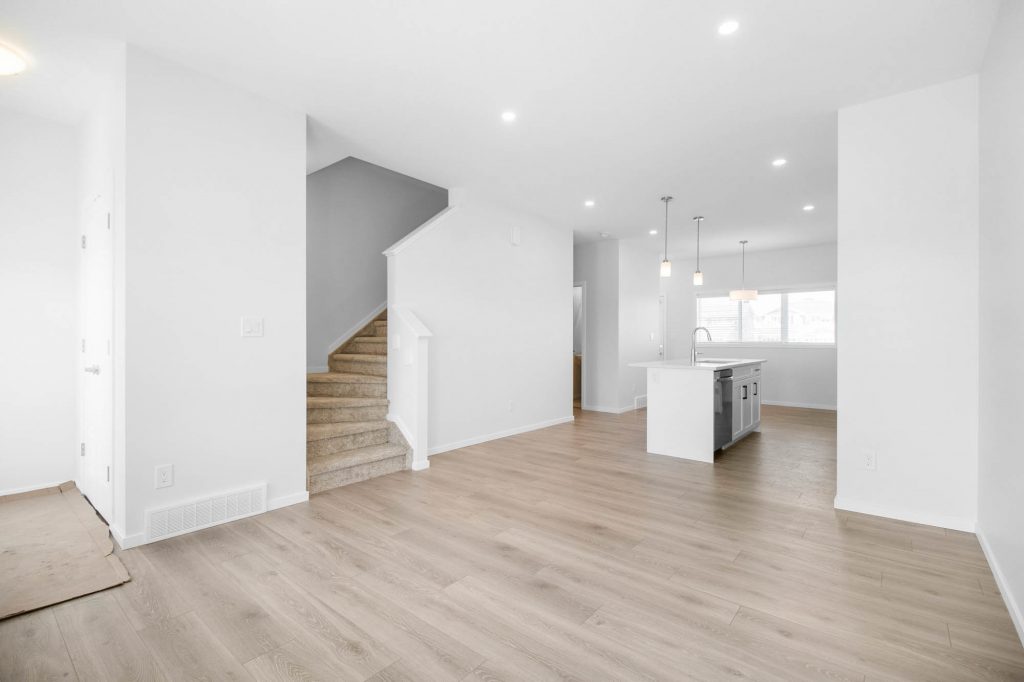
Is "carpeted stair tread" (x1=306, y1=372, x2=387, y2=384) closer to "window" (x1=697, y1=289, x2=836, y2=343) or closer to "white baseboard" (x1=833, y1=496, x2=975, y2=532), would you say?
"white baseboard" (x1=833, y1=496, x2=975, y2=532)

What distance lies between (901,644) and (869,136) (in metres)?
2.96

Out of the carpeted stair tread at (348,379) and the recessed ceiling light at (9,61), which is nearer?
the recessed ceiling light at (9,61)

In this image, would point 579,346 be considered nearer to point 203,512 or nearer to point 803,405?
point 803,405

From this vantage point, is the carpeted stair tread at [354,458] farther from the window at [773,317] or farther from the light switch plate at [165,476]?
the window at [773,317]

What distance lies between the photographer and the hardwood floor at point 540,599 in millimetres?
1737

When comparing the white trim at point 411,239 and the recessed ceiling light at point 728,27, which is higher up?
the recessed ceiling light at point 728,27

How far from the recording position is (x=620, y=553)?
8.61 feet

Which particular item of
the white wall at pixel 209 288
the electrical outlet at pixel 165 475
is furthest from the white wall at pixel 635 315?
the electrical outlet at pixel 165 475

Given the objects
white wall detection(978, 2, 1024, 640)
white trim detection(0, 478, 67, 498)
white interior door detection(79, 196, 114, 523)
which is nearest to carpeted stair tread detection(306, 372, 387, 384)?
white interior door detection(79, 196, 114, 523)

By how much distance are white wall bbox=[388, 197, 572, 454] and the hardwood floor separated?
1.80 meters

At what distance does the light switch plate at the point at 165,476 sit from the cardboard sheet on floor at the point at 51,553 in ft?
1.23

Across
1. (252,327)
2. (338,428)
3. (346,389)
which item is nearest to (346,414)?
(338,428)

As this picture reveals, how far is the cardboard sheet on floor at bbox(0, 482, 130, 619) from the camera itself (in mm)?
2195

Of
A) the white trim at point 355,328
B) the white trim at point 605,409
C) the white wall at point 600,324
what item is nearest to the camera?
the white trim at point 355,328
